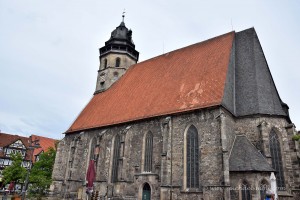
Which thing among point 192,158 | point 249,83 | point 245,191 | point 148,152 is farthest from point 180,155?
point 249,83

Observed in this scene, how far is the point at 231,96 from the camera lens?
17391 millimetres

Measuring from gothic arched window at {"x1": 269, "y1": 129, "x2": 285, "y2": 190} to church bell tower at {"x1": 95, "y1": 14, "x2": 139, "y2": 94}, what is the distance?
56.7ft

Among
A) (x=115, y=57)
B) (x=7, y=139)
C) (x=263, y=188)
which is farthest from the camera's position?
(x=7, y=139)

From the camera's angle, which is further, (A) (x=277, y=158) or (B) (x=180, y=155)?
(B) (x=180, y=155)

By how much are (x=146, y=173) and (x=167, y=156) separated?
2.15 m

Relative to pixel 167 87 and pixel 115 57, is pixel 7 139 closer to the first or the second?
pixel 115 57

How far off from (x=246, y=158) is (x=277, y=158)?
2.58 metres

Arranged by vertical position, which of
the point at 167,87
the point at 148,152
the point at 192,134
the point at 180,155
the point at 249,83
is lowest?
the point at 180,155

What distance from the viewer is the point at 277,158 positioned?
15594 mm

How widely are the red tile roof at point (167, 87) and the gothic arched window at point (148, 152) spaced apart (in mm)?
1498

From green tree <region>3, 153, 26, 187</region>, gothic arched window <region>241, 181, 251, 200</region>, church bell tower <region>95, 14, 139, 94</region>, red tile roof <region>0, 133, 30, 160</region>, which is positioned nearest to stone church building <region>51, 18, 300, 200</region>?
gothic arched window <region>241, 181, 251, 200</region>

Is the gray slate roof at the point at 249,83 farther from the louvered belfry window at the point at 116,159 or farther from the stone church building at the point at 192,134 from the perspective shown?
the louvered belfry window at the point at 116,159

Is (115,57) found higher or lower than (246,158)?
higher

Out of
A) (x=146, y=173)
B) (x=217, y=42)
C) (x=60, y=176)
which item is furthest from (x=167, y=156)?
(x=60, y=176)
